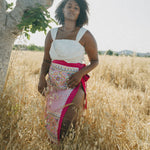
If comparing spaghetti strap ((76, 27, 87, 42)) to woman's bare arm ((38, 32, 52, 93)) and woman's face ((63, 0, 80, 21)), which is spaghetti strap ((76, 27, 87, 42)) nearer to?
woman's face ((63, 0, 80, 21))

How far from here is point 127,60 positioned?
18.2 ft

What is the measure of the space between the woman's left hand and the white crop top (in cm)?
15

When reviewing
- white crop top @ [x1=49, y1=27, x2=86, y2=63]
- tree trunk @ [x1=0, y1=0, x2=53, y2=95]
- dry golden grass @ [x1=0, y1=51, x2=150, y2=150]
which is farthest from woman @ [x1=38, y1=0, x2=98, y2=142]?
tree trunk @ [x1=0, y1=0, x2=53, y2=95]

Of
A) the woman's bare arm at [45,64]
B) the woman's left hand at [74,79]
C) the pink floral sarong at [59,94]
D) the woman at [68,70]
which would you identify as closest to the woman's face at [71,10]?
the woman at [68,70]

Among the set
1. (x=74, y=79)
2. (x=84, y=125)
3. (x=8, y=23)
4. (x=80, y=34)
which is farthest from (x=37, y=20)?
(x=84, y=125)

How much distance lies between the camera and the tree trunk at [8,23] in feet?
6.33

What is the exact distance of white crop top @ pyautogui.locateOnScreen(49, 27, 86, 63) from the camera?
161cm

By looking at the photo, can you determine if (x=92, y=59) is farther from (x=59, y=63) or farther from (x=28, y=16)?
(x=28, y=16)

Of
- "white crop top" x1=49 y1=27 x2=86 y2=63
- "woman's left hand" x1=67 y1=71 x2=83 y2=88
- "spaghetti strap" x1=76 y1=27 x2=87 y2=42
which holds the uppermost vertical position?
"spaghetti strap" x1=76 y1=27 x2=87 y2=42

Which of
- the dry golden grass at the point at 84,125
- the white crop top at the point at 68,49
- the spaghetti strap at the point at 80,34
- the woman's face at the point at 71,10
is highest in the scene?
the woman's face at the point at 71,10

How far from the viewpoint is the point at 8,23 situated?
1.95 metres

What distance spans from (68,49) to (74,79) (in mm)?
308

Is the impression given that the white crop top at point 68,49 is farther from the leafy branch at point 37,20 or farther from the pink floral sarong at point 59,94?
the leafy branch at point 37,20

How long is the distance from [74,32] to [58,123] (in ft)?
3.14
